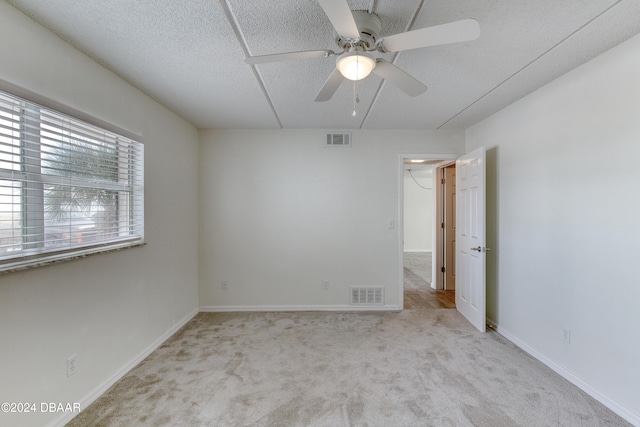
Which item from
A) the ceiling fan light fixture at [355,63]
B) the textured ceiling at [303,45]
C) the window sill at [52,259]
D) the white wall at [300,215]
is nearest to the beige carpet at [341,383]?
the white wall at [300,215]

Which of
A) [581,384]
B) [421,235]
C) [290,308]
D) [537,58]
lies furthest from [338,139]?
[421,235]

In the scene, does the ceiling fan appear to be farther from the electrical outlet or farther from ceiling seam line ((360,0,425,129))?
the electrical outlet

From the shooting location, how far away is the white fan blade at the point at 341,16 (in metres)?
1.02

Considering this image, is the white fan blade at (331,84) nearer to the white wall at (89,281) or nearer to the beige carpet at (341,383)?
the white wall at (89,281)

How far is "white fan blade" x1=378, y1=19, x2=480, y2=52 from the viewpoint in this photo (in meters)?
1.07

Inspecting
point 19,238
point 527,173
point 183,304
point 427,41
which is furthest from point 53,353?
point 527,173

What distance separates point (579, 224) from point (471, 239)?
109 cm

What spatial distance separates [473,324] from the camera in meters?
2.95

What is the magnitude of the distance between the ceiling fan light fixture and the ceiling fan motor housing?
0.11m

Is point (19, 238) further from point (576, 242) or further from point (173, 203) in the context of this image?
point (576, 242)

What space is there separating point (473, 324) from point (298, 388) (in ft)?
6.98

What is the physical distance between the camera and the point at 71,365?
167 cm

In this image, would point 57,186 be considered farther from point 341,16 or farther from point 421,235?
point 421,235

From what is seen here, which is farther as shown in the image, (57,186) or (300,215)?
(300,215)
